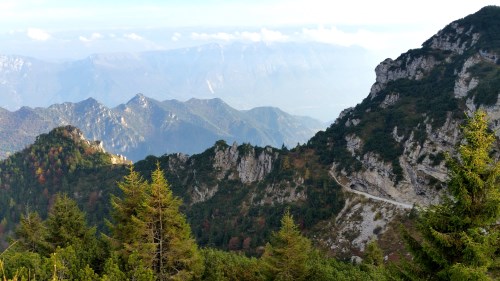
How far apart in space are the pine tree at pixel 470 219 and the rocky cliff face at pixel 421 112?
6854cm

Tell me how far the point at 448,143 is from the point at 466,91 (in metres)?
24.0

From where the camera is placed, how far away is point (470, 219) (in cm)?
1730

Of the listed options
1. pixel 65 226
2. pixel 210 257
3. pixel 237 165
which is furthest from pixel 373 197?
pixel 65 226

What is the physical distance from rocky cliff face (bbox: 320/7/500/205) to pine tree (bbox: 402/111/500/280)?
225 ft

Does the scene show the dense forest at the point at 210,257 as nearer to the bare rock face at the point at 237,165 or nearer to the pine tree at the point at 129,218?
the pine tree at the point at 129,218

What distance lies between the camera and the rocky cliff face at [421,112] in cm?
9275

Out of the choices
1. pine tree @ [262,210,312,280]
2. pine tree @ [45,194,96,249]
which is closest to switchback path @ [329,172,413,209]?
pine tree @ [262,210,312,280]

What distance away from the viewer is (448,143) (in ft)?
310

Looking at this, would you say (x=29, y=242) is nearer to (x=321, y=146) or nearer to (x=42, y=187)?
(x=321, y=146)

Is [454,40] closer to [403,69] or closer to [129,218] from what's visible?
[403,69]

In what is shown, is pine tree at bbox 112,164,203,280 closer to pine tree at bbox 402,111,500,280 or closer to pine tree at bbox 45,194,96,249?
Answer: pine tree at bbox 45,194,96,249

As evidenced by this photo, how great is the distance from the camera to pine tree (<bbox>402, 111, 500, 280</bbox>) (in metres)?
16.7

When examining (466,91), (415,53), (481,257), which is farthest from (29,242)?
(415,53)

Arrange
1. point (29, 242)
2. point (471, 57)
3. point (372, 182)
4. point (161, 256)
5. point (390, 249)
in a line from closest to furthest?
point (161, 256) → point (29, 242) → point (390, 249) → point (372, 182) → point (471, 57)
